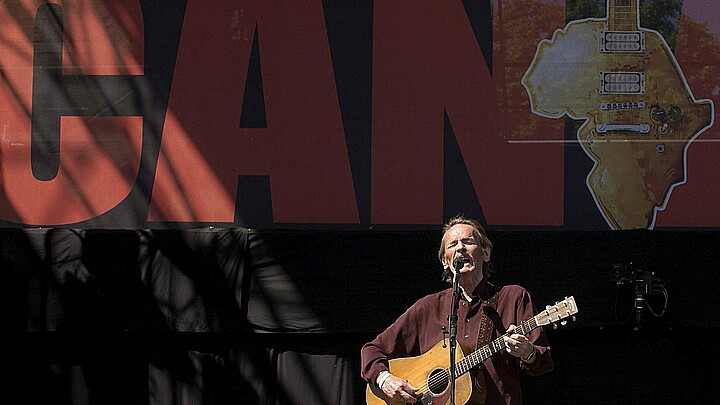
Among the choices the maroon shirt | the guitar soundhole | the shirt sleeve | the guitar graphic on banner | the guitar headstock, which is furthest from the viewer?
the guitar graphic on banner

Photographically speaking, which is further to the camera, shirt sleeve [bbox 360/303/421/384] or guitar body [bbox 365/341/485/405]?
shirt sleeve [bbox 360/303/421/384]

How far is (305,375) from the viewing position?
5617 millimetres

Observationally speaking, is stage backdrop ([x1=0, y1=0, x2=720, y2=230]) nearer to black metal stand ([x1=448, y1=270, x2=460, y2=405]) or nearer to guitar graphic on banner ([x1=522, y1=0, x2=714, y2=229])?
guitar graphic on banner ([x1=522, y1=0, x2=714, y2=229])

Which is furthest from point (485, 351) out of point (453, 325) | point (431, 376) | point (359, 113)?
point (359, 113)

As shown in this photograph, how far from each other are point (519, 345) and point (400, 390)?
2.36 ft

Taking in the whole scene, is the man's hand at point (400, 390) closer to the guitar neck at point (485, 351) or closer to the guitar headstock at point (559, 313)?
the guitar neck at point (485, 351)

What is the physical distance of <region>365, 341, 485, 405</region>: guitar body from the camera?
3.87m

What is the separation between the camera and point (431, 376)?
13.5 ft

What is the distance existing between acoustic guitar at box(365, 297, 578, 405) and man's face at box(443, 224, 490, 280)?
1.26 ft

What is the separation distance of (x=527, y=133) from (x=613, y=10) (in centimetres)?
106

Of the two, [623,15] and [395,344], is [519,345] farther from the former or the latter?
[623,15]

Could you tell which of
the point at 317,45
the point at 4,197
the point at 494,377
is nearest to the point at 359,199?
the point at 317,45

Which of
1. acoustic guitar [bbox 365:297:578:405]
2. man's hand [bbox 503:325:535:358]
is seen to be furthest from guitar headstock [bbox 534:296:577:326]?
man's hand [bbox 503:325:535:358]

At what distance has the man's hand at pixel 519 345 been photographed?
362 cm
